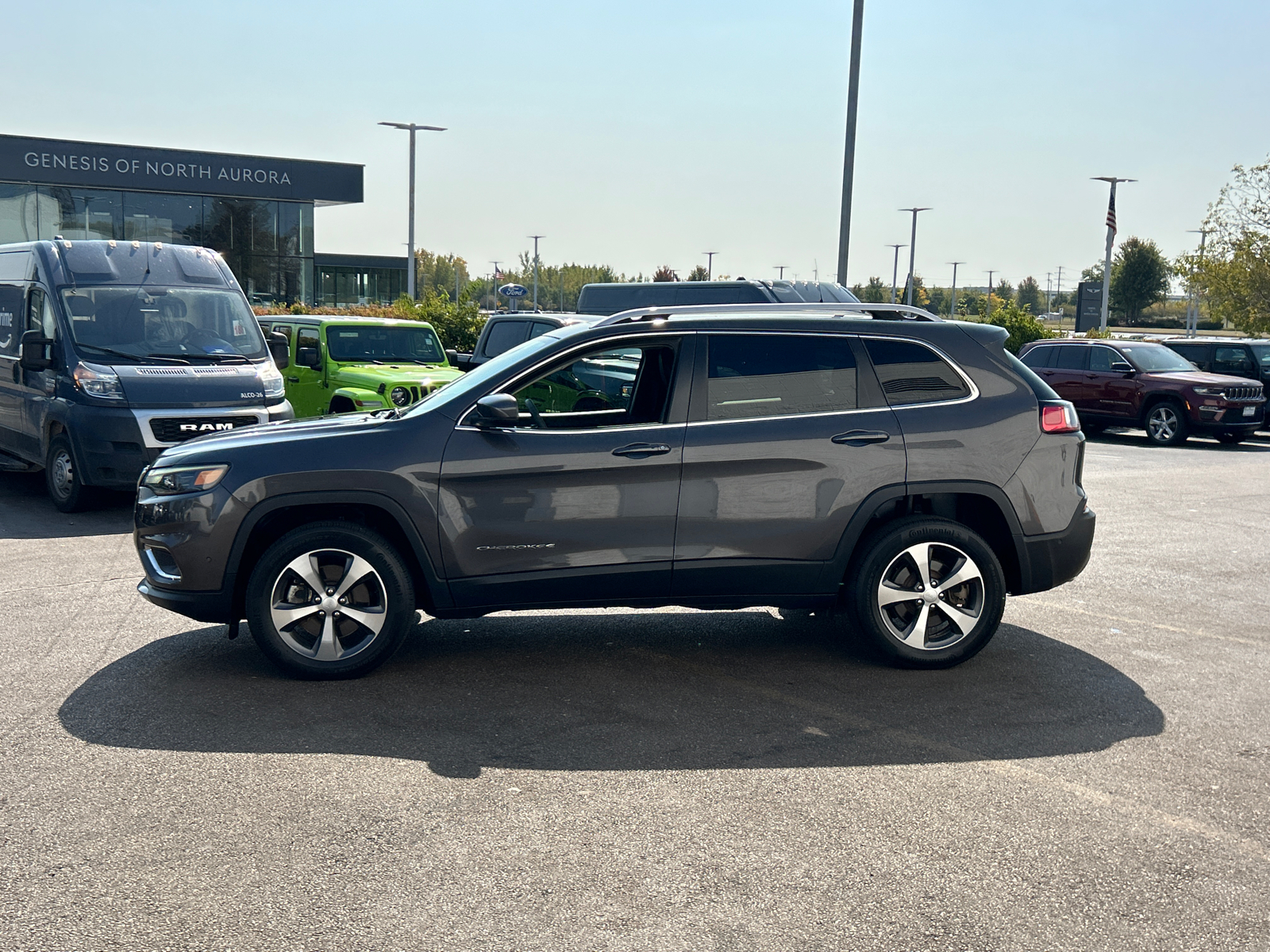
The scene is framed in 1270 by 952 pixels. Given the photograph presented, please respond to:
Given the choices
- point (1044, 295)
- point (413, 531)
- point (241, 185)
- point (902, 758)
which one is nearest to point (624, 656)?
point (413, 531)

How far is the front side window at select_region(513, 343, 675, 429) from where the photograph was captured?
5801 mm

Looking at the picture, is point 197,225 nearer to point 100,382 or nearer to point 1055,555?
point 100,382

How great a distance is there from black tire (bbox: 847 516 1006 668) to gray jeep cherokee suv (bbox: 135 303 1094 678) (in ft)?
0.04

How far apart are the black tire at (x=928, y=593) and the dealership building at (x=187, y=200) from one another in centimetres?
3501

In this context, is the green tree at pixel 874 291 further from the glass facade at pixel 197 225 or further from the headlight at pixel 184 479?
the headlight at pixel 184 479

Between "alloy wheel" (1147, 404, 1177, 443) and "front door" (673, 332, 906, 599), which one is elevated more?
"front door" (673, 332, 906, 599)

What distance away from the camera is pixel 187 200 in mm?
39781

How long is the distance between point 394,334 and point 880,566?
9.89 metres

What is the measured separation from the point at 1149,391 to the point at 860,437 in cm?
1616

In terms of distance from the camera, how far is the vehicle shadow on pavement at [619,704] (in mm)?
4812

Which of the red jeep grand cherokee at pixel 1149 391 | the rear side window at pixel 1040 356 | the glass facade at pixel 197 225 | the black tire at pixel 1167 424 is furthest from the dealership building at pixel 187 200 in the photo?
the black tire at pixel 1167 424

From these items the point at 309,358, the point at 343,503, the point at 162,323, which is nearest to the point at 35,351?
the point at 162,323

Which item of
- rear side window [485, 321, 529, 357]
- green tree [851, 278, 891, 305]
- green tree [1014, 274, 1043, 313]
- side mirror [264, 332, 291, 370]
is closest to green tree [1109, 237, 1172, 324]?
green tree [851, 278, 891, 305]

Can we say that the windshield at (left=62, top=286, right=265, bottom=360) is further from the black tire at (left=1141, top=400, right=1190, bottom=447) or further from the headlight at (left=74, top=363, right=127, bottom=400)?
the black tire at (left=1141, top=400, right=1190, bottom=447)
